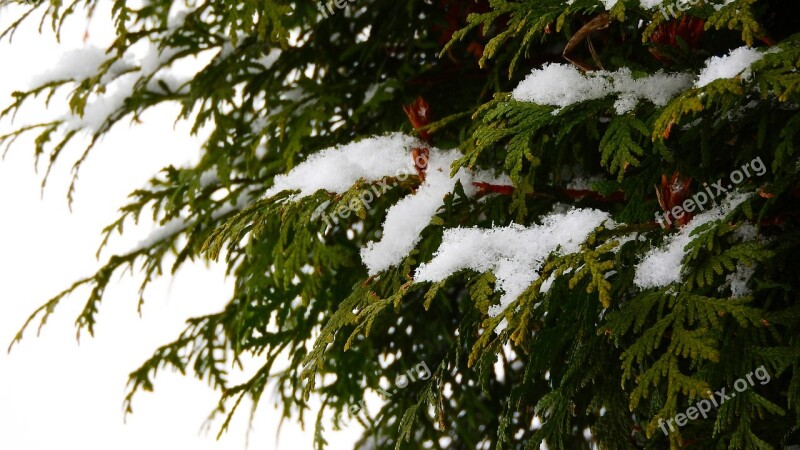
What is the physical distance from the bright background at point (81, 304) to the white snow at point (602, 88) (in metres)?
6.74

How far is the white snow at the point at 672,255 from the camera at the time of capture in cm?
164

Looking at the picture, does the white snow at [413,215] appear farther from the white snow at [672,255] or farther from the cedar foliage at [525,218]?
the white snow at [672,255]

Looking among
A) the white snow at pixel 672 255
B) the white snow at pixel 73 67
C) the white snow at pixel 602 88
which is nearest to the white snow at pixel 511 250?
the white snow at pixel 672 255

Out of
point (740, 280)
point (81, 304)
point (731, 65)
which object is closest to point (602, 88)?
point (731, 65)

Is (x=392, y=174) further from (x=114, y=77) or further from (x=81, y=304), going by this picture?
(x=81, y=304)

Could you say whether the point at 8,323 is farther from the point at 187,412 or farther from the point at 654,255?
the point at 654,255

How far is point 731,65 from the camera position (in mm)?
1526

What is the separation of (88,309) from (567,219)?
2105mm

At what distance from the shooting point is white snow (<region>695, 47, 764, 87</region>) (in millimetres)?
1506

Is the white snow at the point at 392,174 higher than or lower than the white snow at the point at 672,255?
higher

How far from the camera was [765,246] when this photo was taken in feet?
5.29

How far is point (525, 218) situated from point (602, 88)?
62 centimetres

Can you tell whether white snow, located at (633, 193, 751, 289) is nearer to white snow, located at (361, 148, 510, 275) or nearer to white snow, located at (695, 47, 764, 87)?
white snow, located at (695, 47, 764, 87)

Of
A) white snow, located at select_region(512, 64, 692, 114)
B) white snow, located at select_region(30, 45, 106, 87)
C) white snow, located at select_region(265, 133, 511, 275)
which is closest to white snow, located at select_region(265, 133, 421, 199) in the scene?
white snow, located at select_region(265, 133, 511, 275)
